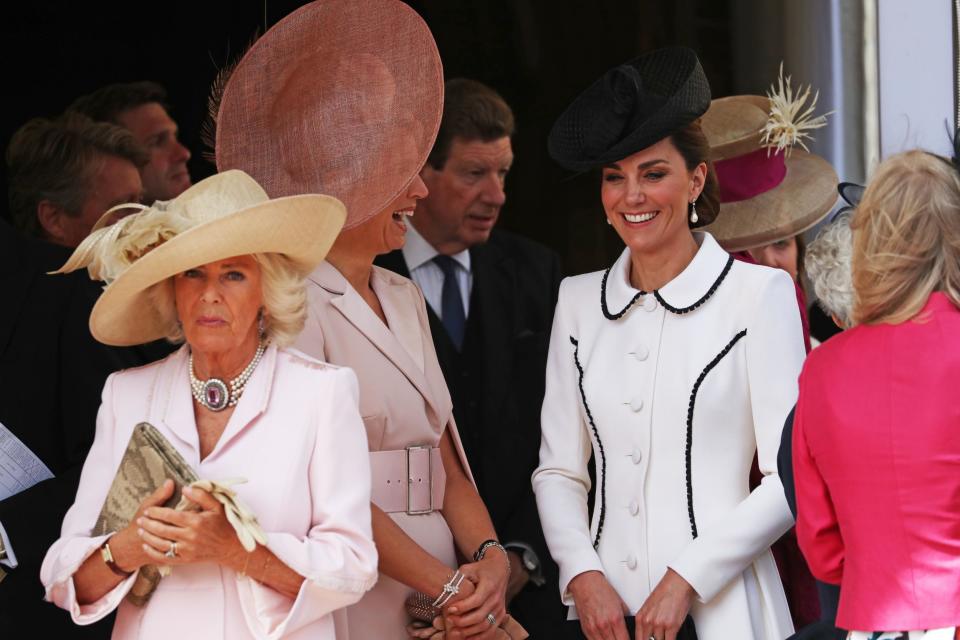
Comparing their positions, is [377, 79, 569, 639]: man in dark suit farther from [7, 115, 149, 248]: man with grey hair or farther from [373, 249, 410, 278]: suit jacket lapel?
[7, 115, 149, 248]: man with grey hair

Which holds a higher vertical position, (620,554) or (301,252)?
(301,252)

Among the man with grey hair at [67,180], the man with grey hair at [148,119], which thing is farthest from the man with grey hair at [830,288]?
the man with grey hair at [148,119]

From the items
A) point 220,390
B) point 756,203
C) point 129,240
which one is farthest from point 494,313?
point 129,240

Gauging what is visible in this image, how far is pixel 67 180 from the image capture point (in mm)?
5039

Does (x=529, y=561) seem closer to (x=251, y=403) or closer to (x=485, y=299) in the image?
(x=485, y=299)

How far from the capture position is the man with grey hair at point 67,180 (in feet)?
16.5

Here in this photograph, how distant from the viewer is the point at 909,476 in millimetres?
2781

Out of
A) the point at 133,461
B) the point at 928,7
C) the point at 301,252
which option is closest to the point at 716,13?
the point at 928,7

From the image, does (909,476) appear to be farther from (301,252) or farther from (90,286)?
(90,286)

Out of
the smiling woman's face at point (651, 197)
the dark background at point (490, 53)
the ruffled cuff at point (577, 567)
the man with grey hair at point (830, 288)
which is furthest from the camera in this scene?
the dark background at point (490, 53)

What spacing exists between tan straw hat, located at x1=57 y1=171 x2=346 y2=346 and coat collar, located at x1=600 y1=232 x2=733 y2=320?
0.88 m

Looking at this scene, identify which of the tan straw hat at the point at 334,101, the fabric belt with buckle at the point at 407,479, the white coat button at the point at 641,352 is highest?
the tan straw hat at the point at 334,101

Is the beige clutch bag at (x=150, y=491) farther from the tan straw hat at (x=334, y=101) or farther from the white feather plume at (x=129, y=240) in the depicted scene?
the tan straw hat at (x=334, y=101)

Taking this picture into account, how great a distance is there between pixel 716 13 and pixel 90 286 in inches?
113
